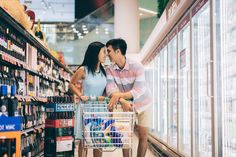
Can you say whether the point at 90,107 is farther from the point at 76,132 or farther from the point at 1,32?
the point at 1,32

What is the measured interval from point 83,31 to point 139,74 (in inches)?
535

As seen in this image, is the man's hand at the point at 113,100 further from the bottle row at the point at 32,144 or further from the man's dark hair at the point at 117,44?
the bottle row at the point at 32,144

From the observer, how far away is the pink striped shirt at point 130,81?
11.2 feet

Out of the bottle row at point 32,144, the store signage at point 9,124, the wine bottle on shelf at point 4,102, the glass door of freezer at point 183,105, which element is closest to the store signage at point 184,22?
the glass door of freezer at point 183,105

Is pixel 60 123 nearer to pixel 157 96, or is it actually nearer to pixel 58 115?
pixel 58 115

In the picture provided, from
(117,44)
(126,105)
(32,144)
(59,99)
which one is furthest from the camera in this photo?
(32,144)

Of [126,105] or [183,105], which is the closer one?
[126,105]

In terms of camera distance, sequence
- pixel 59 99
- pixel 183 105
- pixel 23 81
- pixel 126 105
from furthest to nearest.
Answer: pixel 183 105 < pixel 23 81 < pixel 59 99 < pixel 126 105

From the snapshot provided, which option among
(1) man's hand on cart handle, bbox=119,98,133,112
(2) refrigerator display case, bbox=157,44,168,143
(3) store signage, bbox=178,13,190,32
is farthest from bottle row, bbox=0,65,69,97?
(2) refrigerator display case, bbox=157,44,168,143

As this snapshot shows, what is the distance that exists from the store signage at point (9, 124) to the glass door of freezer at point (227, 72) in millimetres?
2213

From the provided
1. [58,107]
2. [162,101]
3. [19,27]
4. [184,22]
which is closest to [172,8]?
[184,22]

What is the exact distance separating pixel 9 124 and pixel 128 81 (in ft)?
4.84

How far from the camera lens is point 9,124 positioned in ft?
7.22

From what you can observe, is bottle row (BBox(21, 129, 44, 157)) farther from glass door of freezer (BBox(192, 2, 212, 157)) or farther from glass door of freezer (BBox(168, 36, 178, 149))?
glass door of freezer (BBox(168, 36, 178, 149))
